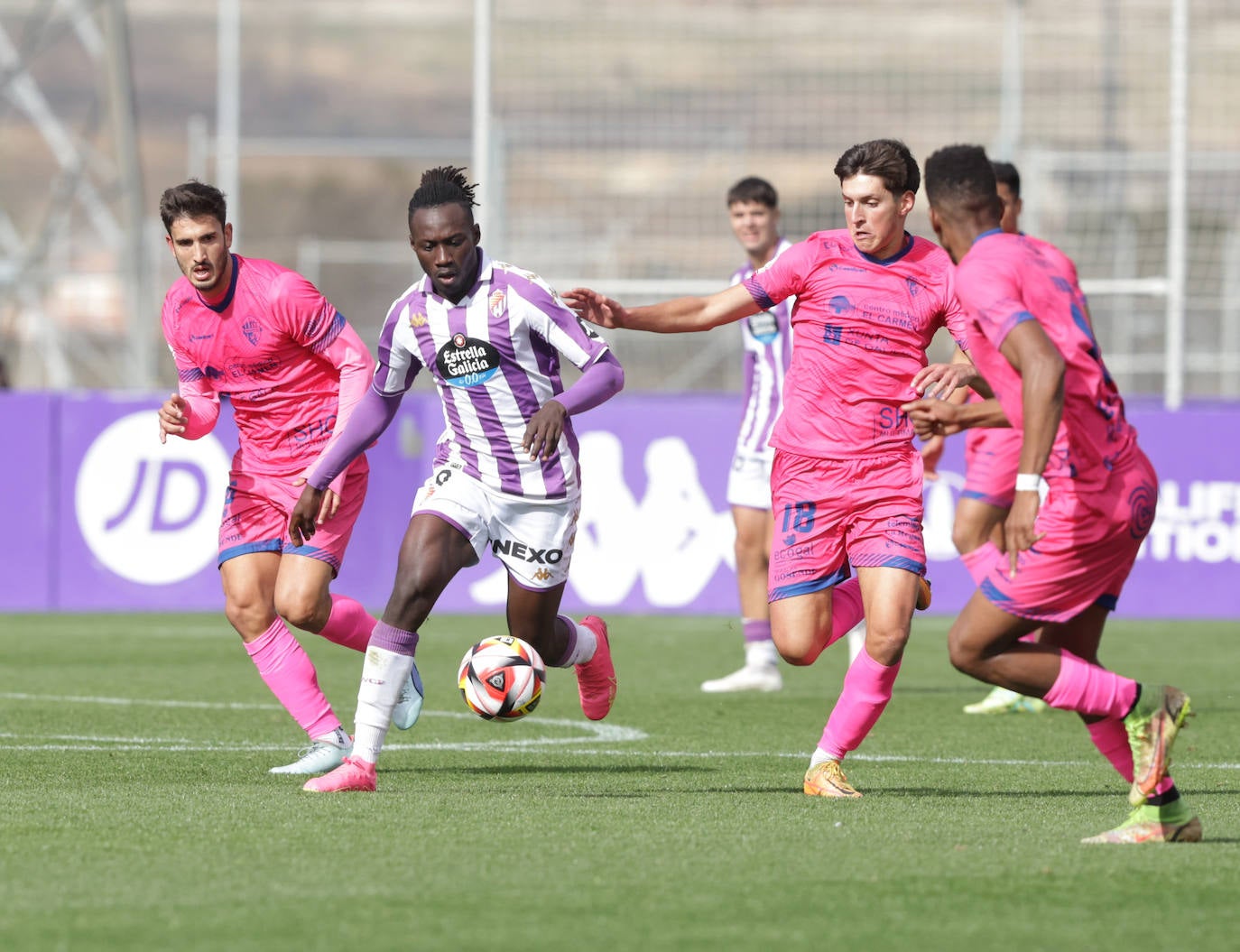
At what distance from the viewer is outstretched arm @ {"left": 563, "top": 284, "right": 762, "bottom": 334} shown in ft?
23.5

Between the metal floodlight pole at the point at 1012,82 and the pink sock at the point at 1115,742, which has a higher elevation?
the metal floodlight pole at the point at 1012,82

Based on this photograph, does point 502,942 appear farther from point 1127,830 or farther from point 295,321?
point 295,321

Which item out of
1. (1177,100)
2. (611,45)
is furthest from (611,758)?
(611,45)

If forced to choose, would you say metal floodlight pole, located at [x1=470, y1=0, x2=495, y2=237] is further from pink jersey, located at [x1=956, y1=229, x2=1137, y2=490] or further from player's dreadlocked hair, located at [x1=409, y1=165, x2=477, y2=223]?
pink jersey, located at [x1=956, y1=229, x2=1137, y2=490]

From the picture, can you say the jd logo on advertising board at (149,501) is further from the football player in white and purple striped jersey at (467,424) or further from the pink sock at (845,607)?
the pink sock at (845,607)

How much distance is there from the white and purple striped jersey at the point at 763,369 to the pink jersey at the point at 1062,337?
5.21m

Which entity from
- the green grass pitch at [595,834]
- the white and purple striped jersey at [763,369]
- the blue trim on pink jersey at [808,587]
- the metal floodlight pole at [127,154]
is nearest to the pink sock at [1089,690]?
the green grass pitch at [595,834]

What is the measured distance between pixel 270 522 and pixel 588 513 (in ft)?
25.8

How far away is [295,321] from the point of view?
7633 mm

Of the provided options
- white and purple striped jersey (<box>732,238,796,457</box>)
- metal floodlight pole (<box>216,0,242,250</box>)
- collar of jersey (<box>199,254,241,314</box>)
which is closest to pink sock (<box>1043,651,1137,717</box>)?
collar of jersey (<box>199,254,241,314</box>)

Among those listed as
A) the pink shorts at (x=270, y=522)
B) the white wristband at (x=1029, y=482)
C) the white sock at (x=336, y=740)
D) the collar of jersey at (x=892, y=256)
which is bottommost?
the white sock at (x=336, y=740)

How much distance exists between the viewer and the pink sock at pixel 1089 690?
5.84 metres

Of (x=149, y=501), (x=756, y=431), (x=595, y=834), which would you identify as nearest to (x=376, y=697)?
(x=595, y=834)

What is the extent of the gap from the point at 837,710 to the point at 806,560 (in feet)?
1.83
